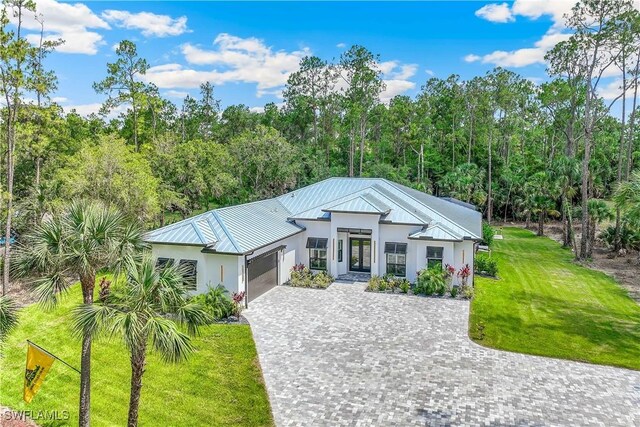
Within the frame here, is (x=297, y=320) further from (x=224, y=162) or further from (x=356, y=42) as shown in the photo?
(x=356, y=42)

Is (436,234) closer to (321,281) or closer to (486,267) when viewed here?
(486,267)

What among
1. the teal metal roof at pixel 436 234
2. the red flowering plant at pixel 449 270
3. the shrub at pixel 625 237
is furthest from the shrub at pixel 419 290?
the shrub at pixel 625 237

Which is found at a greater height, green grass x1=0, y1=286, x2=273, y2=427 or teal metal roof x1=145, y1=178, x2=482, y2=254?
teal metal roof x1=145, y1=178, x2=482, y2=254

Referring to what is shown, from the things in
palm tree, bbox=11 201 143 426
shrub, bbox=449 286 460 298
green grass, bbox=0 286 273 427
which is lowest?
green grass, bbox=0 286 273 427

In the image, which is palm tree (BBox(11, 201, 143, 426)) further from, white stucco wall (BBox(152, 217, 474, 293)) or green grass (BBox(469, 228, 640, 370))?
green grass (BBox(469, 228, 640, 370))

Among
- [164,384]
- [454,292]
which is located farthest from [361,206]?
[164,384]

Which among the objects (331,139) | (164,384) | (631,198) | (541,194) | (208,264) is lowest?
(164,384)

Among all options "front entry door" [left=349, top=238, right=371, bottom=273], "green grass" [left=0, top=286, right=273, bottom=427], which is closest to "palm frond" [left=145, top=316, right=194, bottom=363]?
"green grass" [left=0, top=286, right=273, bottom=427]
